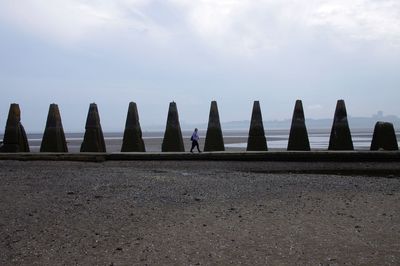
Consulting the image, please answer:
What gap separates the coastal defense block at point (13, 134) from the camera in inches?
747

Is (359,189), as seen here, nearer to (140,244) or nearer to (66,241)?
(140,244)

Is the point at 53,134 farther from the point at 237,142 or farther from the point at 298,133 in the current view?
the point at 237,142

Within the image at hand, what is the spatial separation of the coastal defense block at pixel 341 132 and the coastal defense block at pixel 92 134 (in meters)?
9.18

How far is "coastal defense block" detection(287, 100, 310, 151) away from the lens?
19.0 metres

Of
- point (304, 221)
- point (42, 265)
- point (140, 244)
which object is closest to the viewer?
point (42, 265)

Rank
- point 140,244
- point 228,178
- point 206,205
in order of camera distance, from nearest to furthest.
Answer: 1. point 140,244
2. point 206,205
3. point 228,178

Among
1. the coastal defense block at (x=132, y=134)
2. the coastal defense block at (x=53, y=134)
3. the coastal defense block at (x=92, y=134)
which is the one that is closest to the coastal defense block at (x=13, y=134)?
the coastal defense block at (x=53, y=134)

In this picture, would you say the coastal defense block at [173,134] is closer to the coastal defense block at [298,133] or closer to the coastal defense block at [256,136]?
the coastal defense block at [256,136]

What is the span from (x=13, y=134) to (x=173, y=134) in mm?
6273

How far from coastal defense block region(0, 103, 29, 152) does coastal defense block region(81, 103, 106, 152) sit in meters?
2.47

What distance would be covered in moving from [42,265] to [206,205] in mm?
3636

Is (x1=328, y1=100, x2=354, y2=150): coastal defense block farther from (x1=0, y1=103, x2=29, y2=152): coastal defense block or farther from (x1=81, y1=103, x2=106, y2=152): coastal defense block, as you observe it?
(x1=0, y1=103, x2=29, y2=152): coastal defense block

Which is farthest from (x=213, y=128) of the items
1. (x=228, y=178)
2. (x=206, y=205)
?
(x=206, y=205)

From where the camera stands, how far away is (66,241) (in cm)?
626
